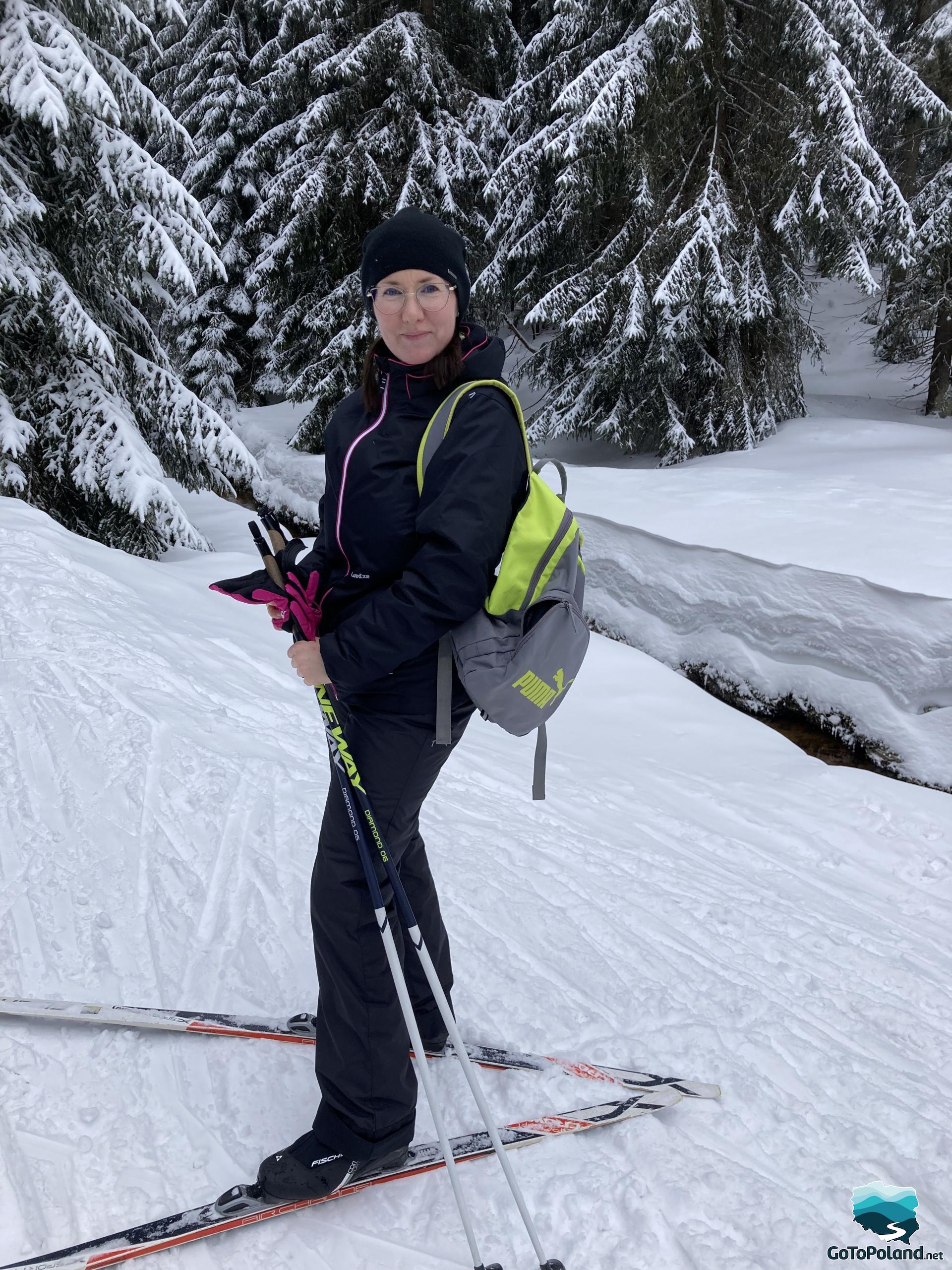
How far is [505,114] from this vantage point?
38.8 ft

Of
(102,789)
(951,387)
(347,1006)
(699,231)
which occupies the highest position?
(699,231)

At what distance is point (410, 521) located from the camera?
170cm

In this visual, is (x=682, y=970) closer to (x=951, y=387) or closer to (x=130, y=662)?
(x=130, y=662)

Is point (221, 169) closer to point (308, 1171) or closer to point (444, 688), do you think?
point (444, 688)

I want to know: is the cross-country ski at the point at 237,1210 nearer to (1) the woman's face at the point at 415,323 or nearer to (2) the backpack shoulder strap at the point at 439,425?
(2) the backpack shoulder strap at the point at 439,425

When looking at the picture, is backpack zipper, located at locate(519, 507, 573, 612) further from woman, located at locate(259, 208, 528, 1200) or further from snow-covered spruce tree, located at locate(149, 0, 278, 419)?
snow-covered spruce tree, located at locate(149, 0, 278, 419)

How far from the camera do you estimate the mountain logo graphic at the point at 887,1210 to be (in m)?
2.19

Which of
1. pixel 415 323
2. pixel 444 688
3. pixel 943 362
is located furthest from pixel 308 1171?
pixel 943 362

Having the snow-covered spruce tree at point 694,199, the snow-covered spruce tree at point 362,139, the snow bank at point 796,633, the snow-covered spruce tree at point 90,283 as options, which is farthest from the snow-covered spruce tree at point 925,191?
the snow-covered spruce tree at point 90,283

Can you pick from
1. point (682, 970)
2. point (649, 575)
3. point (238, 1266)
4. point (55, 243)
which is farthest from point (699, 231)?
point (238, 1266)

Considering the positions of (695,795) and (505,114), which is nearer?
(695,795)

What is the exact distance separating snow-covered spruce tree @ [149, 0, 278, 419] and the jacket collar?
16637 millimetres

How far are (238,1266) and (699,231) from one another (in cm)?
970

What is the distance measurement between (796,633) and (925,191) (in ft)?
26.3
